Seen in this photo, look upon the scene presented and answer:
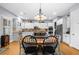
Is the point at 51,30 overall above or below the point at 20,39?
above

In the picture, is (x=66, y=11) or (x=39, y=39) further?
(x=39, y=39)

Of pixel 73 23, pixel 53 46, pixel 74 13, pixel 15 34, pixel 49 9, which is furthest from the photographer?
pixel 73 23

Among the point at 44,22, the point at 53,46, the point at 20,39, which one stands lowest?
the point at 53,46

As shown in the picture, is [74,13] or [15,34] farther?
[74,13]

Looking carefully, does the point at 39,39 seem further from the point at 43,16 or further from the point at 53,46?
the point at 43,16

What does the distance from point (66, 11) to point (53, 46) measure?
980 millimetres

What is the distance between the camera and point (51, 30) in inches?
105

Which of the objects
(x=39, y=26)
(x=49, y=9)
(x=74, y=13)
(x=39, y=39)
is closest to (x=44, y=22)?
(x=39, y=26)

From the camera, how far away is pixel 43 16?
110 inches

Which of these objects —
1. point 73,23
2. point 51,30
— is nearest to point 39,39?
point 51,30

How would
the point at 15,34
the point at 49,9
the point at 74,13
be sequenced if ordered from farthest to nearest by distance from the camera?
the point at 74,13 < the point at 15,34 < the point at 49,9

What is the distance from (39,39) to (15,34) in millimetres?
742

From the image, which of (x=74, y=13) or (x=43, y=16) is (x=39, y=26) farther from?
(x=74, y=13)

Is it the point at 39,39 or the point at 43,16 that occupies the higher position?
the point at 43,16
